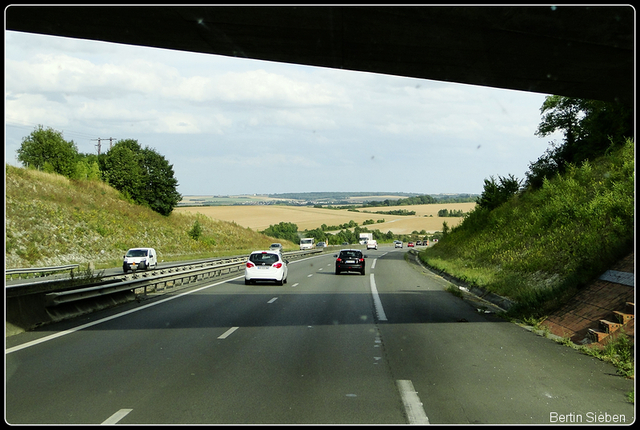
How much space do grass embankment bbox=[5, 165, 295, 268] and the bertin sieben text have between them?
43176 mm

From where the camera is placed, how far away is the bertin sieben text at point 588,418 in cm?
628

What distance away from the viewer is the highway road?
21.4ft

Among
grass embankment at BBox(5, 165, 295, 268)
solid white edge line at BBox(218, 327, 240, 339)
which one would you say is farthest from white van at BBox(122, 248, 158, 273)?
solid white edge line at BBox(218, 327, 240, 339)

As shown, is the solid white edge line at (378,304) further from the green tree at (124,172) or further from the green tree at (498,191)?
the green tree at (124,172)

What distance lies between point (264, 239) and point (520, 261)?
254 ft

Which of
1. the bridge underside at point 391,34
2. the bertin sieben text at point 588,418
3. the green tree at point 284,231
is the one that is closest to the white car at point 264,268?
the bridge underside at point 391,34

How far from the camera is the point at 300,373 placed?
8578mm

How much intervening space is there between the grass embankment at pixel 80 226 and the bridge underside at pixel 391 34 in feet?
126

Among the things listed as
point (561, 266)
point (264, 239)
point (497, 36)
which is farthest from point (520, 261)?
point (264, 239)

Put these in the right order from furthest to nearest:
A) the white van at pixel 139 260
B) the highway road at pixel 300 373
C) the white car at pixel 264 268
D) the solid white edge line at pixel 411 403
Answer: the white van at pixel 139 260 → the white car at pixel 264 268 → the highway road at pixel 300 373 → the solid white edge line at pixel 411 403

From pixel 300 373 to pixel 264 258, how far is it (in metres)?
18.8

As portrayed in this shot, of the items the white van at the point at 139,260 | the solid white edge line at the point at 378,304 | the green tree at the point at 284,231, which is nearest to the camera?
the solid white edge line at the point at 378,304

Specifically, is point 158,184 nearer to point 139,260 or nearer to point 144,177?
point 144,177

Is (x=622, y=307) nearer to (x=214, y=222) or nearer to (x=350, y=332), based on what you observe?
(x=350, y=332)
